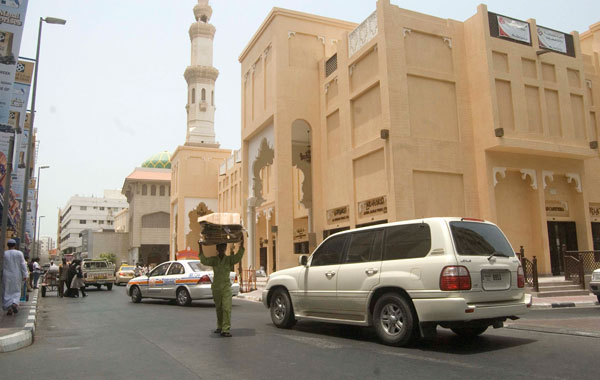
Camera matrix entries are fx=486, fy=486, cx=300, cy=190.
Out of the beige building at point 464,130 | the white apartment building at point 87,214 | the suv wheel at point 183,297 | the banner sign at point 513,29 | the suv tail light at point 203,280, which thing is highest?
the white apartment building at point 87,214

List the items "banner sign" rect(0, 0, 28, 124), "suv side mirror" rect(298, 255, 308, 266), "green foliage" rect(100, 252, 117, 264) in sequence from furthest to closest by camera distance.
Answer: "green foliage" rect(100, 252, 117, 264) < "banner sign" rect(0, 0, 28, 124) < "suv side mirror" rect(298, 255, 308, 266)

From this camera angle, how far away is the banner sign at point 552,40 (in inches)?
814

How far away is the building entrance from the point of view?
65.8ft

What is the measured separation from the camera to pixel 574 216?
20844 millimetres

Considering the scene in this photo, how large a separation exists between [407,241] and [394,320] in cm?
117

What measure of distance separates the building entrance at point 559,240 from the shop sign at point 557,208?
42cm

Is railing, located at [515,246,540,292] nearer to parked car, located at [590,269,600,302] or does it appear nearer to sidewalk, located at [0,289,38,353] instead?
parked car, located at [590,269,600,302]

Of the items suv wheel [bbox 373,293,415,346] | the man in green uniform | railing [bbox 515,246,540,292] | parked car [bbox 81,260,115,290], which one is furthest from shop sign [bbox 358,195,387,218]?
parked car [bbox 81,260,115,290]

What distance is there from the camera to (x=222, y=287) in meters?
8.65

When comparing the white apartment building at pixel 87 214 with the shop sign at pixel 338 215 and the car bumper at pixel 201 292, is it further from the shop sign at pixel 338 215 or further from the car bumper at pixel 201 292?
the car bumper at pixel 201 292

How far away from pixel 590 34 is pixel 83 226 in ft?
393

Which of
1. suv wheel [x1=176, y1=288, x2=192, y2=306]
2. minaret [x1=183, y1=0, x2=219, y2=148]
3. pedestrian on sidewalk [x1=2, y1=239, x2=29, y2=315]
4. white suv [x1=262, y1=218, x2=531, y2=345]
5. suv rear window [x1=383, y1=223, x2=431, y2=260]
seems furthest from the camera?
minaret [x1=183, y1=0, x2=219, y2=148]

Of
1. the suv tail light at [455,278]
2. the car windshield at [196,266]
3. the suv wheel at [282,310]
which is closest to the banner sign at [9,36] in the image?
the car windshield at [196,266]

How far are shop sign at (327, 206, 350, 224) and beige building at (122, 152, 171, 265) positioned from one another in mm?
49933
